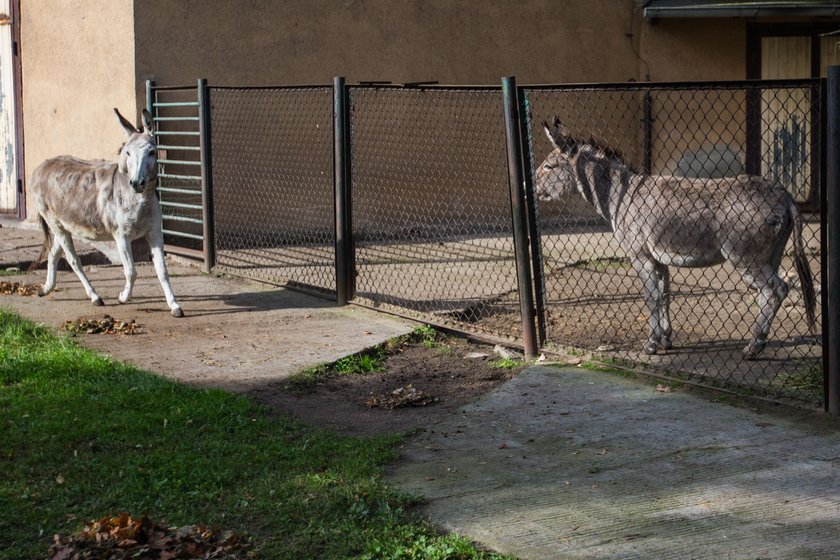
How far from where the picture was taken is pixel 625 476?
5.30 meters

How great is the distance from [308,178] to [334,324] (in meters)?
5.21

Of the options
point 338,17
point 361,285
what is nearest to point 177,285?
point 361,285

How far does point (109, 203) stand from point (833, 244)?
596cm

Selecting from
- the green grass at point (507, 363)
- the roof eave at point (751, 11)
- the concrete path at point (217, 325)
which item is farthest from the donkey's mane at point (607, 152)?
the roof eave at point (751, 11)

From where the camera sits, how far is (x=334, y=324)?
8844 mm

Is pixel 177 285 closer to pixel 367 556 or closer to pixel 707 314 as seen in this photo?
pixel 707 314

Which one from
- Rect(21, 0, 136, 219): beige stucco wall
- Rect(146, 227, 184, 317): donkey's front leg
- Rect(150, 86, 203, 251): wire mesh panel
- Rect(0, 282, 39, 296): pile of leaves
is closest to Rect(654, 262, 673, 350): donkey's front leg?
Rect(146, 227, 184, 317): donkey's front leg

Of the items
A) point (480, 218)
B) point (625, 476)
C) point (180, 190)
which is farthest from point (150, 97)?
point (625, 476)

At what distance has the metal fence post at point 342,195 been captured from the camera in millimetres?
9297

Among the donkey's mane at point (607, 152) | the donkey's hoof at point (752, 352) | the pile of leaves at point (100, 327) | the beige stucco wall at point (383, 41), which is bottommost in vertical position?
the donkey's hoof at point (752, 352)

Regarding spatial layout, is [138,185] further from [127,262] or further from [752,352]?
[752,352]

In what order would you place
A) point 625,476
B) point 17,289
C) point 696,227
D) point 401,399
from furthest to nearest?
point 17,289
point 696,227
point 401,399
point 625,476

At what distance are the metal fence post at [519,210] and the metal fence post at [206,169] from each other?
432 cm

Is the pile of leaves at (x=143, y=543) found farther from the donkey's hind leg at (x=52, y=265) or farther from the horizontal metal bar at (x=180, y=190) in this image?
the horizontal metal bar at (x=180, y=190)
